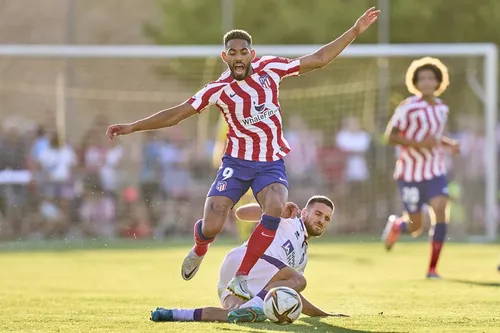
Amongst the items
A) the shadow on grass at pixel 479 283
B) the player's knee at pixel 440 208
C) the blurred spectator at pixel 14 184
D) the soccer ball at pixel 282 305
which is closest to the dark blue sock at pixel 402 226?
the player's knee at pixel 440 208

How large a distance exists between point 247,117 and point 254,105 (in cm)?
12

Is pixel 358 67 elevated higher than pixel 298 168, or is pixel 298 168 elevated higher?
pixel 358 67

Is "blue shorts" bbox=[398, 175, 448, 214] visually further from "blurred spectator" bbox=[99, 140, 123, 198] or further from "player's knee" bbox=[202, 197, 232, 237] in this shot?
"blurred spectator" bbox=[99, 140, 123, 198]

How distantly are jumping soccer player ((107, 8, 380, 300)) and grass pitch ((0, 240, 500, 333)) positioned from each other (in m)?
1.05

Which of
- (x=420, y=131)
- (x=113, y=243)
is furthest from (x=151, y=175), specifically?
(x=420, y=131)

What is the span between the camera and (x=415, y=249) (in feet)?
63.1

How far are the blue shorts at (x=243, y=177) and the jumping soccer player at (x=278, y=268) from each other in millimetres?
437

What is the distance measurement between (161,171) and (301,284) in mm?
14836

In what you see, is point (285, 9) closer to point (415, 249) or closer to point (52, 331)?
point (415, 249)

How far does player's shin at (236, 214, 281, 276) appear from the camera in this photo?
29.0 feet

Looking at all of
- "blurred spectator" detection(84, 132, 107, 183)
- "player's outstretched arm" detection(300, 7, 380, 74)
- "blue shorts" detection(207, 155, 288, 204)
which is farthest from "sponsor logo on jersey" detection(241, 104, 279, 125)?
"blurred spectator" detection(84, 132, 107, 183)

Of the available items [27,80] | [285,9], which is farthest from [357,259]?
[27,80]

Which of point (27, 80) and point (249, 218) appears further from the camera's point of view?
point (27, 80)

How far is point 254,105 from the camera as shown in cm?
954
